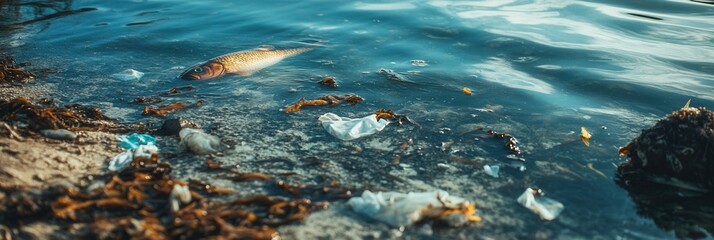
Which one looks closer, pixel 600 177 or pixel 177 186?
pixel 177 186

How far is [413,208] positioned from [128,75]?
414cm

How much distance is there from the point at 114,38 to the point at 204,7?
2.34m

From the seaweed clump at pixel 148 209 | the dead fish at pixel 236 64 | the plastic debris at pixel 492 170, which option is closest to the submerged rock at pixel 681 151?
the plastic debris at pixel 492 170

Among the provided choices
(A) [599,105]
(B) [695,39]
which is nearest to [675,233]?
(A) [599,105]

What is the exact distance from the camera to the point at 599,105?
5.14m

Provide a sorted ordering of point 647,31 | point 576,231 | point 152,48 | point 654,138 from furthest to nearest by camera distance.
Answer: point 647,31, point 152,48, point 654,138, point 576,231

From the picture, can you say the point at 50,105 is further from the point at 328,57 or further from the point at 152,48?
the point at 328,57

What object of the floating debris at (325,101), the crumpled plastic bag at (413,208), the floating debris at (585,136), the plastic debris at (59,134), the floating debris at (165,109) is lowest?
the floating debris at (585,136)

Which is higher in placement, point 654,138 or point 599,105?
point 654,138

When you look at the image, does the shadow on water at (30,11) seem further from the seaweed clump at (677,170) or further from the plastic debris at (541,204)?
the seaweed clump at (677,170)

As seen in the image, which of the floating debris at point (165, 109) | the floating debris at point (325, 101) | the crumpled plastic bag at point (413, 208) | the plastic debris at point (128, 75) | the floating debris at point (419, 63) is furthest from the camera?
the floating debris at point (419, 63)

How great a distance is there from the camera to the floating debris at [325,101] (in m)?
4.92

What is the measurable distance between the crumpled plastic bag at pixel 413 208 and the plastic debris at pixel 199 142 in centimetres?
120

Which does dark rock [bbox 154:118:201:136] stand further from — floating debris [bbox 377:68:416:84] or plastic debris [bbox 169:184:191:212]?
floating debris [bbox 377:68:416:84]
